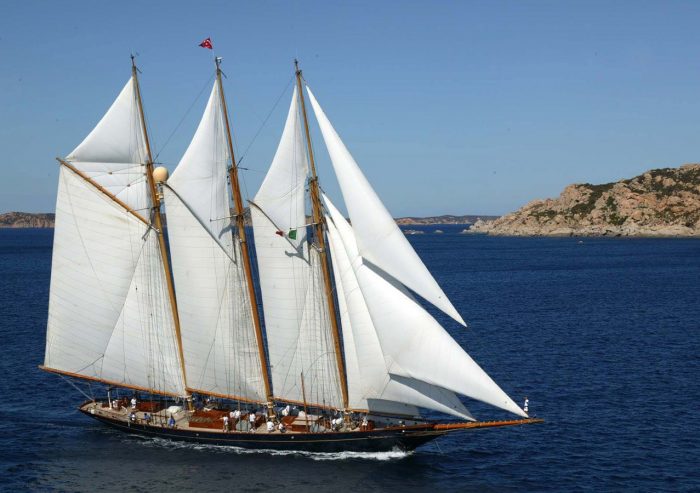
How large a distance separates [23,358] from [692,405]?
52541 mm

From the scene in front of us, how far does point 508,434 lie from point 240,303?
18.0 m

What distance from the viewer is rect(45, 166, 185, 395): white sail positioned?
43344mm

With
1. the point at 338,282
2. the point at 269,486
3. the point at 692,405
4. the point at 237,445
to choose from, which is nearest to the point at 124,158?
the point at 338,282

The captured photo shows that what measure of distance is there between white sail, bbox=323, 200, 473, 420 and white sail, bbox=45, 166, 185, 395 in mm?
12231

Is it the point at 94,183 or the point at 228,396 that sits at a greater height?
the point at 94,183

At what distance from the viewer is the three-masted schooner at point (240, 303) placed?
35156 millimetres

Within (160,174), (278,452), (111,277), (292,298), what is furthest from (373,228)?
(111,277)

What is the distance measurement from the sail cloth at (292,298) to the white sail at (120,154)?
27.2 ft

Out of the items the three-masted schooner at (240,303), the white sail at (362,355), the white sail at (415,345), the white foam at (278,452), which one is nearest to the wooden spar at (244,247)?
the three-masted schooner at (240,303)

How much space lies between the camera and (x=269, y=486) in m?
34.8

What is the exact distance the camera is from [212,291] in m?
41.9

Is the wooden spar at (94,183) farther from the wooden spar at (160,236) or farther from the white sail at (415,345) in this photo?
the white sail at (415,345)

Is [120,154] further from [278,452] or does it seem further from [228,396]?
[278,452]

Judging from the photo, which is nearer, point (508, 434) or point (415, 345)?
point (415, 345)
